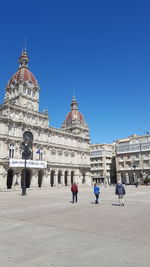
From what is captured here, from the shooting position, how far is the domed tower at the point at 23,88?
55716mm

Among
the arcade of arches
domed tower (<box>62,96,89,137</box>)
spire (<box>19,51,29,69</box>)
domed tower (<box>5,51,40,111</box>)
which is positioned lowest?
the arcade of arches

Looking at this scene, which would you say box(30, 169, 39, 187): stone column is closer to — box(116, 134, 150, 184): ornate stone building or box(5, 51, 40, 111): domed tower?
box(5, 51, 40, 111): domed tower

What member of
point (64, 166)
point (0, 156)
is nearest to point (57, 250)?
point (0, 156)

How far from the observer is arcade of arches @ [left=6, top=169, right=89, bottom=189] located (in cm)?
4884

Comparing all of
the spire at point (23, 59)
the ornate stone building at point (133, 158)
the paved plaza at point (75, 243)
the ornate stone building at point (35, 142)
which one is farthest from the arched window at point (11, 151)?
the ornate stone building at point (133, 158)

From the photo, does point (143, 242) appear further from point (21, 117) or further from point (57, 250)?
point (21, 117)

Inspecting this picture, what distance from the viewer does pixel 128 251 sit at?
599 cm

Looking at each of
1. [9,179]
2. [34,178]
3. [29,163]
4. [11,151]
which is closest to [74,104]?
[34,178]

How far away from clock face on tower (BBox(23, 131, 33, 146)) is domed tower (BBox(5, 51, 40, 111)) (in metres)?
6.45

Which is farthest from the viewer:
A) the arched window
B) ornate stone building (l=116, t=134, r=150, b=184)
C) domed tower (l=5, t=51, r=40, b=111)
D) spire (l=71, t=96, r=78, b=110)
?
spire (l=71, t=96, r=78, b=110)

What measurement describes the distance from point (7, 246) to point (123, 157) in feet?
244

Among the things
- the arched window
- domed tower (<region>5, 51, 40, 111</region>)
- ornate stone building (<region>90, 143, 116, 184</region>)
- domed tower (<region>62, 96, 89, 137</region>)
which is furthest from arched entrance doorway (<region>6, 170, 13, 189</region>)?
ornate stone building (<region>90, 143, 116, 184</region>)

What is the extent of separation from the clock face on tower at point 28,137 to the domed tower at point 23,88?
6.45 meters

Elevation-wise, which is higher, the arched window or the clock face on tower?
the clock face on tower
